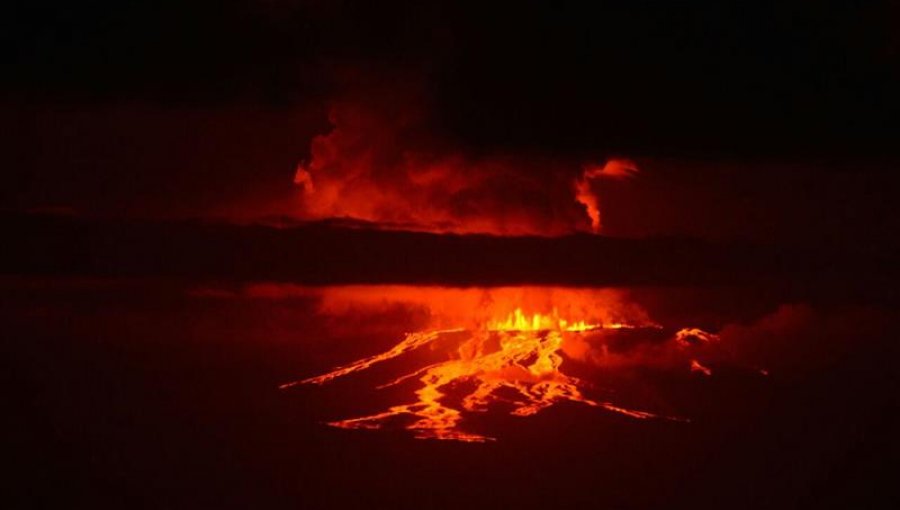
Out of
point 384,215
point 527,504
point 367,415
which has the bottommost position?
point 527,504

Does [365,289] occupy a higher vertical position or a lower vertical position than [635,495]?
higher

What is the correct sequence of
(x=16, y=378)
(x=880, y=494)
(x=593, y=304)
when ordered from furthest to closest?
(x=593, y=304), (x=16, y=378), (x=880, y=494)

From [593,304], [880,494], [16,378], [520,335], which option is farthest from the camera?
[520,335]

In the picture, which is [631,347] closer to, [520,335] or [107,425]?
[520,335]

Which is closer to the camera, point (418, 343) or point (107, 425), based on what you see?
point (107, 425)

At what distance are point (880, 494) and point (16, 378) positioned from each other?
13032 mm

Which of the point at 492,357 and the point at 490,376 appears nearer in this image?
the point at 492,357

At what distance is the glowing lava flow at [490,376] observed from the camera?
31.1 meters

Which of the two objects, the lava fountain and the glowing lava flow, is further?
the glowing lava flow

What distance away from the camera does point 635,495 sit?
2744 centimetres

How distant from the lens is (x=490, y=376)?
3419 cm

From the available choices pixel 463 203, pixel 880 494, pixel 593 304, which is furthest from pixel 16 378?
pixel 880 494

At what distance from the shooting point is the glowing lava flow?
102ft

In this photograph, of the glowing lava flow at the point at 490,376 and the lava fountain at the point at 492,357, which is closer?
the lava fountain at the point at 492,357
